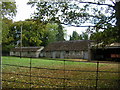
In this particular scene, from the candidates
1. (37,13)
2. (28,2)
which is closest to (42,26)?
(37,13)

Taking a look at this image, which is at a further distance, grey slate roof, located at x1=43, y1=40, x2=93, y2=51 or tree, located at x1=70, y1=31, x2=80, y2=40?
grey slate roof, located at x1=43, y1=40, x2=93, y2=51

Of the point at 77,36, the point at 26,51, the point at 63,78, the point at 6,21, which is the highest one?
the point at 6,21

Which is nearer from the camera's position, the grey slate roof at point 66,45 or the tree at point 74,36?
the tree at point 74,36

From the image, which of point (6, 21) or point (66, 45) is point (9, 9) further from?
point (66, 45)

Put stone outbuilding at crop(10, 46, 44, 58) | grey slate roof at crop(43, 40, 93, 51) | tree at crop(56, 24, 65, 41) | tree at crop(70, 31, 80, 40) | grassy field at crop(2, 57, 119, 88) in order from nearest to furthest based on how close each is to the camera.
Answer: grassy field at crop(2, 57, 119, 88)
tree at crop(56, 24, 65, 41)
tree at crop(70, 31, 80, 40)
stone outbuilding at crop(10, 46, 44, 58)
grey slate roof at crop(43, 40, 93, 51)

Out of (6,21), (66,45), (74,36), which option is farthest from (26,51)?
(66,45)

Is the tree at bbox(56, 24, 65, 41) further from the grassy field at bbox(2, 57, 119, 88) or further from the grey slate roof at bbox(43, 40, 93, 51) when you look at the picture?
the grassy field at bbox(2, 57, 119, 88)

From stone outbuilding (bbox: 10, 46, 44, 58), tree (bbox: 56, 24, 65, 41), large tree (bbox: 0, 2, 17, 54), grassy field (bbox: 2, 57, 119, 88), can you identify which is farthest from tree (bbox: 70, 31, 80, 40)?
large tree (bbox: 0, 2, 17, 54)

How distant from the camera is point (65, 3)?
3.06 metres

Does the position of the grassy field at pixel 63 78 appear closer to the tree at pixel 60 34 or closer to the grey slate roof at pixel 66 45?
the grey slate roof at pixel 66 45

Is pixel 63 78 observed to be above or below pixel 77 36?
below

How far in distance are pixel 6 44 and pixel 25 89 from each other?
139 cm

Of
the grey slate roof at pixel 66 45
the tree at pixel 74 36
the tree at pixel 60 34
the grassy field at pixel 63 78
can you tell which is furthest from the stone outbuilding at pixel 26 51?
the tree at pixel 74 36

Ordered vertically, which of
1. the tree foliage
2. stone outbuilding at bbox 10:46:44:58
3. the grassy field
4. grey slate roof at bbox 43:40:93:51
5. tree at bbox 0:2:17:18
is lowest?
the grassy field
